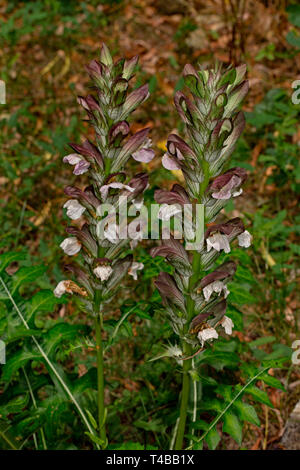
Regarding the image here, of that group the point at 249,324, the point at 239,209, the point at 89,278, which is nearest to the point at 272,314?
the point at 249,324

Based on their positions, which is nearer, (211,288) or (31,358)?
(211,288)

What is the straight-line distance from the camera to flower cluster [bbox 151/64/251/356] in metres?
2.29

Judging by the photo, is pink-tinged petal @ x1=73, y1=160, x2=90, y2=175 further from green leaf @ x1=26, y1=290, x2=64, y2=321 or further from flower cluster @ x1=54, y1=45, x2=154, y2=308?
green leaf @ x1=26, y1=290, x2=64, y2=321

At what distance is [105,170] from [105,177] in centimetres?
4

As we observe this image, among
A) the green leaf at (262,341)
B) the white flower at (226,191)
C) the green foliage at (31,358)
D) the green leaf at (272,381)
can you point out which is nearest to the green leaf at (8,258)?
the green foliage at (31,358)

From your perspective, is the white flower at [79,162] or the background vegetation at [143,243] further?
the background vegetation at [143,243]

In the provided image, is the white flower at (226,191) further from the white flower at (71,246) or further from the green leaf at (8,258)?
the green leaf at (8,258)

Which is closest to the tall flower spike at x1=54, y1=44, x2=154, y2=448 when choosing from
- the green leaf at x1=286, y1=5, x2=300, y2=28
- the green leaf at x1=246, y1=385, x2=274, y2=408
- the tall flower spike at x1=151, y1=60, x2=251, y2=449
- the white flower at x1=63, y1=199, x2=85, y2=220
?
the white flower at x1=63, y1=199, x2=85, y2=220

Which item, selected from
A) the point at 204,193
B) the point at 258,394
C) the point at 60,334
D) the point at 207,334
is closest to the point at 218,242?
the point at 204,193

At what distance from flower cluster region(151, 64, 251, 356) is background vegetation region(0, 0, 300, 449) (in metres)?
0.28

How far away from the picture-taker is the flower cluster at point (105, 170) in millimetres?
2494

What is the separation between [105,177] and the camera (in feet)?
8.40

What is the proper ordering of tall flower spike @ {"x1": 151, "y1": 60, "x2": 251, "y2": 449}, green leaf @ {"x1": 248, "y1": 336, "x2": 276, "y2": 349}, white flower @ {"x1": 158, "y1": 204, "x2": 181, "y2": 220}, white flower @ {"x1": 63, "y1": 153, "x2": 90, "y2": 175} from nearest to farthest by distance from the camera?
1. tall flower spike @ {"x1": 151, "y1": 60, "x2": 251, "y2": 449}
2. white flower @ {"x1": 158, "y1": 204, "x2": 181, "y2": 220}
3. white flower @ {"x1": 63, "y1": 153, "x2": 90, "y2": 175}
4. green leaf @ {"x1": 248, "y1": 336, "x2": 276, "y2": 349}

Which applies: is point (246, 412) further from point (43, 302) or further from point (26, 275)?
point (26, 275)
